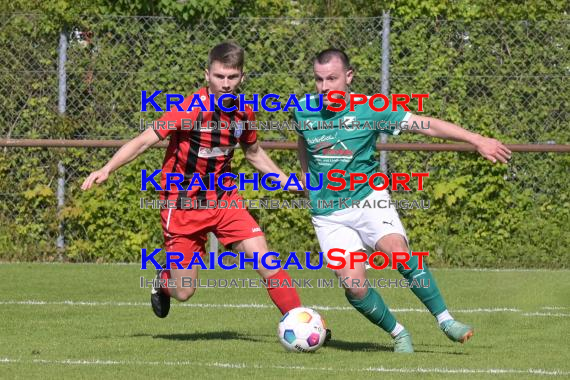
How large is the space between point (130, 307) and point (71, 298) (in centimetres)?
76

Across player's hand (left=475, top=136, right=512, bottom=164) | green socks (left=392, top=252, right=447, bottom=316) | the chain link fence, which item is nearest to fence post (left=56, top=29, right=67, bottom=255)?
the chain link fence

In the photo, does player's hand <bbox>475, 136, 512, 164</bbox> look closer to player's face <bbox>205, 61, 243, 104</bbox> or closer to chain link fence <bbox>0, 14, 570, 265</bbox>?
player's face <bbox>205, 61, 243, 104</bbox>

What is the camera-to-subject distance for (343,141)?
7477 mm

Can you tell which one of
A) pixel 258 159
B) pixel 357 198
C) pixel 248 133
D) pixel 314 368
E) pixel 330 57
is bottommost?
pixel 314 368

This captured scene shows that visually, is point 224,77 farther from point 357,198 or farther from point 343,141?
point 357,198

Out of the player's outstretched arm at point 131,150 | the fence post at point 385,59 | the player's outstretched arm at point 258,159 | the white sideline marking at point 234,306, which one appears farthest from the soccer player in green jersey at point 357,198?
the fence post at point 385,59

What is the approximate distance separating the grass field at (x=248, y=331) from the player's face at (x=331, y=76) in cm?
157

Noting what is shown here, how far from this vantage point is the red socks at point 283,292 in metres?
7.75

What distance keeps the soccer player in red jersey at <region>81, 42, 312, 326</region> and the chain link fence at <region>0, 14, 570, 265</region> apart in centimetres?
484

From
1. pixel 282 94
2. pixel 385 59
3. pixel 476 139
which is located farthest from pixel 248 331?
pixel 385 59

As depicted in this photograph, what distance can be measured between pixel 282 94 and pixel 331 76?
562cm

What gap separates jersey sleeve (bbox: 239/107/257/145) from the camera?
7922 millimetres

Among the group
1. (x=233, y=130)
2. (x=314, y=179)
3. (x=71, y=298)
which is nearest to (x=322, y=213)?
(x=314, y=179)

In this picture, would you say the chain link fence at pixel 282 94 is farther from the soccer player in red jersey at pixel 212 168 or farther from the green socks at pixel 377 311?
the green socks at pixel 377 311
